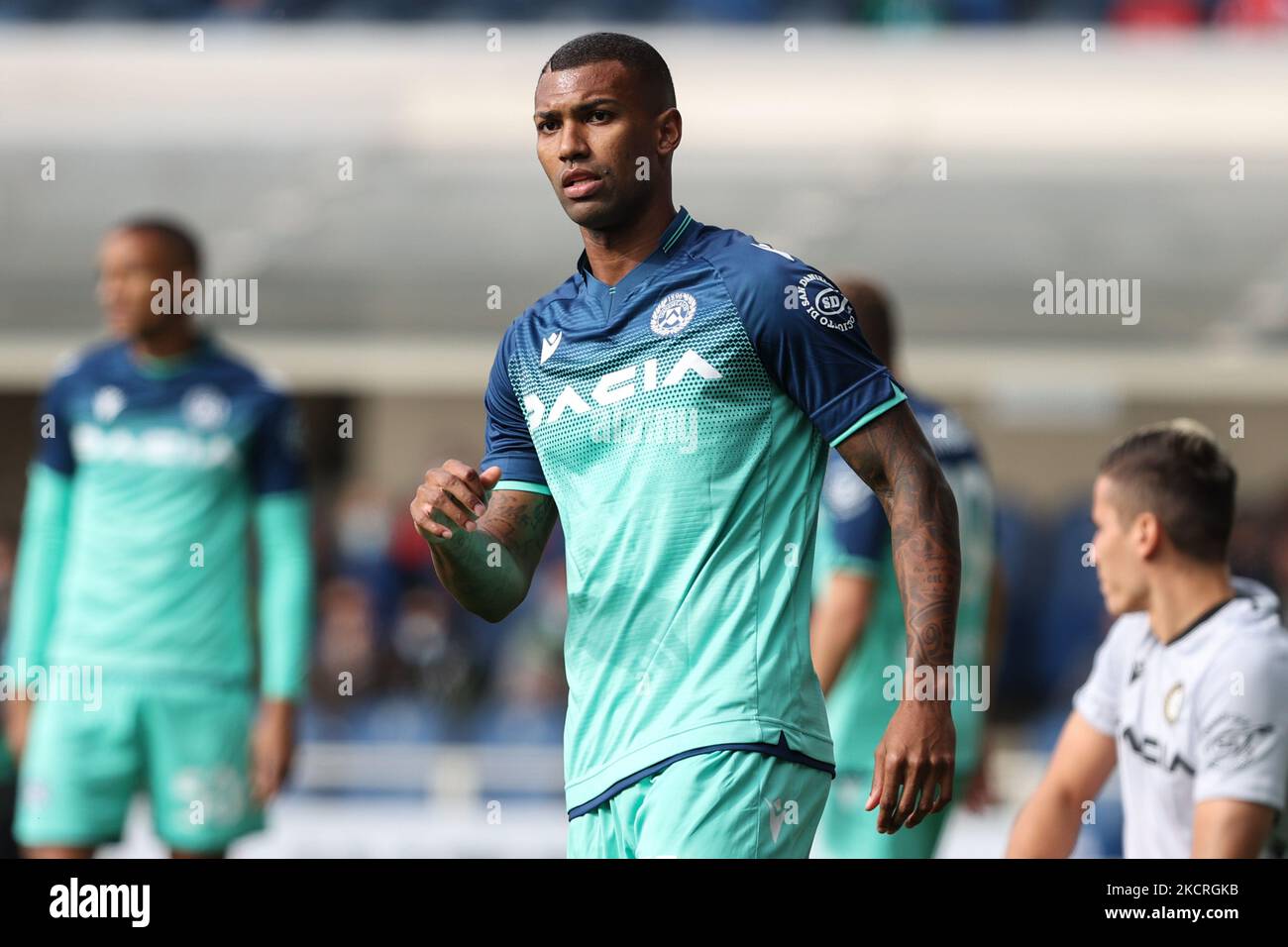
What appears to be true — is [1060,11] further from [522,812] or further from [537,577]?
[522,812]

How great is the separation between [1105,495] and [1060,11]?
1086cm

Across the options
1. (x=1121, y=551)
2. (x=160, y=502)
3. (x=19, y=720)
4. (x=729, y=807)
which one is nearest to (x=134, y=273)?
(x=160, y=502)

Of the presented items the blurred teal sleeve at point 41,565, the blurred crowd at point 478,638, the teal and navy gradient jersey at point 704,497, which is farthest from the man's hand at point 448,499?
the blurred crowd at point 478,638

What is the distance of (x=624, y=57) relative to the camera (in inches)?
110

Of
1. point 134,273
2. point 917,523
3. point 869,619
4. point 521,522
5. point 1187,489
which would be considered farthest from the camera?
point 134,273

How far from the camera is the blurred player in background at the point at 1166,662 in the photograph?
338 cm

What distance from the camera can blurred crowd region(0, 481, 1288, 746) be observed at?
10156 millimetres

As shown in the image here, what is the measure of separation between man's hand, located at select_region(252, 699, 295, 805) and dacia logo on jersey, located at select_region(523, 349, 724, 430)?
248 centimetres

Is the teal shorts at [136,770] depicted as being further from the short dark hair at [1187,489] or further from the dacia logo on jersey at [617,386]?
the short dark hair at [1187,489]

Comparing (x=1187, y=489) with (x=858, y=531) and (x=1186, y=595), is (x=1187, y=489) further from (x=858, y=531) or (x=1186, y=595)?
(x=858, y=531)

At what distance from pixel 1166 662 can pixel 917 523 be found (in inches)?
45.2

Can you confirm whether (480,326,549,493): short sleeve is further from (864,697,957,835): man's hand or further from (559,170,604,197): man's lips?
(864,697,957,835): man's hand

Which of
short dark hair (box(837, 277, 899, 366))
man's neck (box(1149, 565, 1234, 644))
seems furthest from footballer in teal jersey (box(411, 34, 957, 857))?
short dark hair (box(837, 277, 899, 366))
